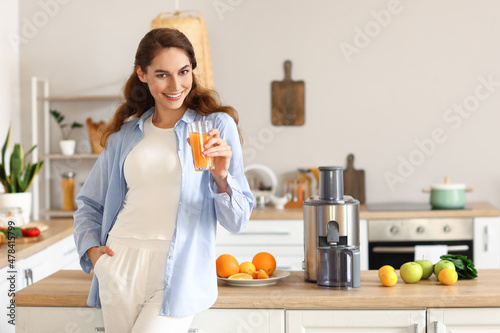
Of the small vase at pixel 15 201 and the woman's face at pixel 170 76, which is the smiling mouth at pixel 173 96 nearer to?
the woman's face at pixel 170 76

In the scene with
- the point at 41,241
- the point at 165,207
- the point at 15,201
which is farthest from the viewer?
the point at 15,201

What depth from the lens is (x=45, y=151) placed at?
4578mm

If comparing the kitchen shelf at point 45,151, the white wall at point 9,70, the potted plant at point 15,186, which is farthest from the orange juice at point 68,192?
the potted plant at point 15,186

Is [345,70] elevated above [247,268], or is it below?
above

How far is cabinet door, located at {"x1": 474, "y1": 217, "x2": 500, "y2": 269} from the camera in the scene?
12.8ft

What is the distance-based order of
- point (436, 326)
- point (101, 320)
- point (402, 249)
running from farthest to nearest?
point (402, 249) → point (101, 320) → point (436, 326)

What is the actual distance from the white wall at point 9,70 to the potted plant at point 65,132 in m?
0.27

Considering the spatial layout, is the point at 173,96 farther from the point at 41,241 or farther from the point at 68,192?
the point at 68,192

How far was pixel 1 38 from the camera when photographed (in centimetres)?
435

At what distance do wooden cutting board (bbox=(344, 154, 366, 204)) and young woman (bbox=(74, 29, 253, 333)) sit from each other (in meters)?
2.70

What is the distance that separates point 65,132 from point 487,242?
299 centimetres

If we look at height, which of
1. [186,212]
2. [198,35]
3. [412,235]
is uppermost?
[198,35]

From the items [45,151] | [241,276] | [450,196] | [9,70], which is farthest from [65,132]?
[241,276]

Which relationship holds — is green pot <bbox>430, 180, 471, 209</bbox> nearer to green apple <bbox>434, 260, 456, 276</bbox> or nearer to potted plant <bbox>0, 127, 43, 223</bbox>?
green apple <bbox>434, 260, 456, 276</bbox>
